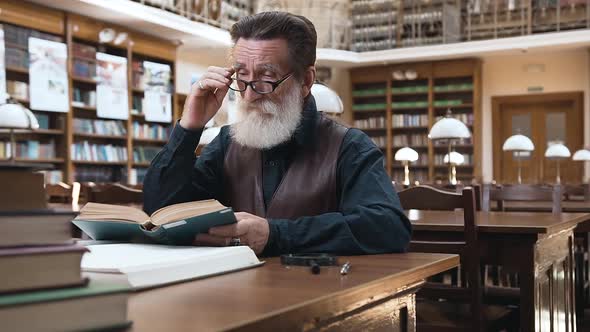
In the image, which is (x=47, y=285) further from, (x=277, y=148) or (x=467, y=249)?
(x=467, y=249)

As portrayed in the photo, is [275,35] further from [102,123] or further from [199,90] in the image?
[102,123]

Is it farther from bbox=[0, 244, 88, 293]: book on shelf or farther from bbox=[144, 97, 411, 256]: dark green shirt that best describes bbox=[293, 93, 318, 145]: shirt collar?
bbox=[0, 244, 88, 293]: book on shelf

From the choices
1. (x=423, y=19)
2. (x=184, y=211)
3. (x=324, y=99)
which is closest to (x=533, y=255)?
(x=184, y=211)

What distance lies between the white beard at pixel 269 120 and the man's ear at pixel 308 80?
0.04 meters

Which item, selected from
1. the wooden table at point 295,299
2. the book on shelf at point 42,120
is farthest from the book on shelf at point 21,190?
the book on shelf at point 42,120

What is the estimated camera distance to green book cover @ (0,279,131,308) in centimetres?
64

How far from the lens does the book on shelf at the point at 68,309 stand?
0.64 metres

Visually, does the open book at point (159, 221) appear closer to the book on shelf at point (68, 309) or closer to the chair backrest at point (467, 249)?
the book on shelf at point (68, 309)

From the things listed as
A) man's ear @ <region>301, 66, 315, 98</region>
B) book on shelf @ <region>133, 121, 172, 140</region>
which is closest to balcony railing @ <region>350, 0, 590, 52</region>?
book on shelf @ <region>133, 121, 172, 140</region>

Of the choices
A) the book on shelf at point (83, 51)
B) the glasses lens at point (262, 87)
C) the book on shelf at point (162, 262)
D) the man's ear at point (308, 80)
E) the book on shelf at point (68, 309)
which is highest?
the book on shelf at point (83, 51)

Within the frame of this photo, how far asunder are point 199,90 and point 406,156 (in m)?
5.46

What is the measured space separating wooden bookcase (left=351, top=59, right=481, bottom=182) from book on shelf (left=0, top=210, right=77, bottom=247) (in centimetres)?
1235

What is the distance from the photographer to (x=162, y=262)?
3.53ft

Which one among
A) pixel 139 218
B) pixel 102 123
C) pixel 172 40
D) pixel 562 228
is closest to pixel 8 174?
pixel 139 218
